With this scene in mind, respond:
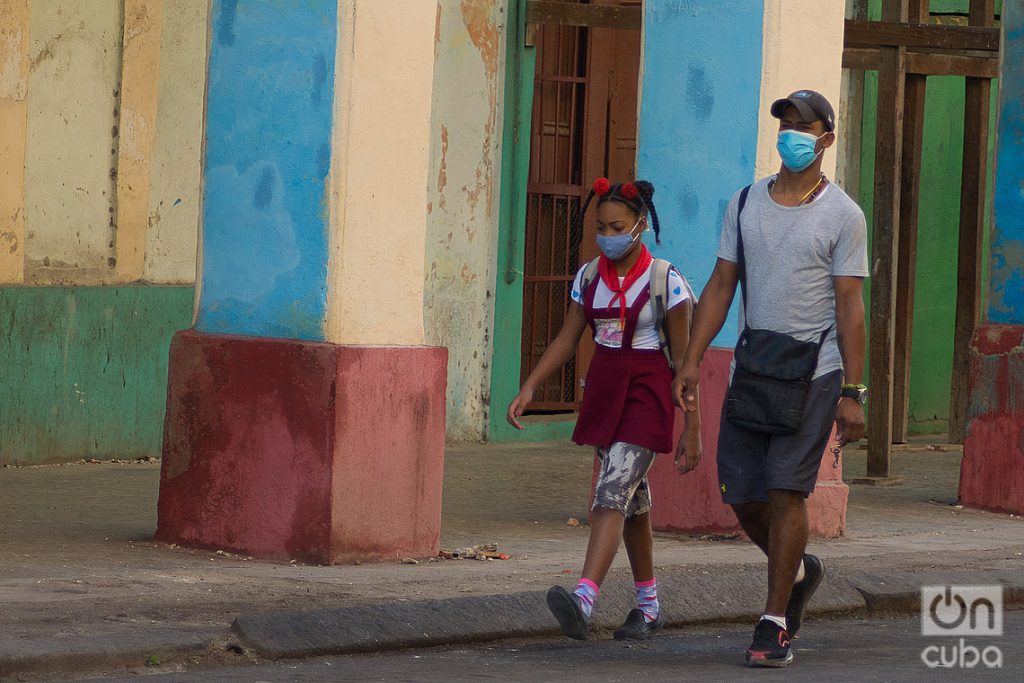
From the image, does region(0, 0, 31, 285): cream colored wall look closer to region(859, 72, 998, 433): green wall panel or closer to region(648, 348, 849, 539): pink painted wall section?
region(648, 348, 849, 539): pink painted wall section

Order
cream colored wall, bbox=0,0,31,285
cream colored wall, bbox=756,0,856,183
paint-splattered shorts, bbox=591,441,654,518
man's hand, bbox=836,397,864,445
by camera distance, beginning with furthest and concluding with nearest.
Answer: cream colored wall, bbox=0,0,31,285 < cream colored wall, bbox=756,0,856,183 < paint-splattered shorts, bbox=591,441,654,518 < man's hand, bbox=836,397,864,445

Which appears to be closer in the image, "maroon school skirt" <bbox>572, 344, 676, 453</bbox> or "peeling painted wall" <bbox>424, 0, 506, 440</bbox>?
"maroon school skirt" <bbox>572, 344, 676, 453</bbox>

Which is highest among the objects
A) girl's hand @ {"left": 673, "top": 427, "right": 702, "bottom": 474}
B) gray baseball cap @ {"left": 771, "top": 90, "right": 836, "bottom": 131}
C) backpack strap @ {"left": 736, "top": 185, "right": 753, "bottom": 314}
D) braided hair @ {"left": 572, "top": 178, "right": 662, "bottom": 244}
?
gray baseball cap @ {"left": 771, "top": 90, "right": 836, "bottom": 131}

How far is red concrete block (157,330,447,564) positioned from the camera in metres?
7.91

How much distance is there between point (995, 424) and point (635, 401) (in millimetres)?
4833

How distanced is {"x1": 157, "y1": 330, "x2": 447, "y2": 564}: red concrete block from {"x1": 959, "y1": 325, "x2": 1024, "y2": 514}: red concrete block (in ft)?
13.2

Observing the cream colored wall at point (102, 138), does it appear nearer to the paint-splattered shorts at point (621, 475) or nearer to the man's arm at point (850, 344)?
the paint-splattered shorts at point (621, 475)

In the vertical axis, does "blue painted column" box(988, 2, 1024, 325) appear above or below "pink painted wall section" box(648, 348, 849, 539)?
above

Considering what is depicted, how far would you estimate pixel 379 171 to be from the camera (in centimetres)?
813

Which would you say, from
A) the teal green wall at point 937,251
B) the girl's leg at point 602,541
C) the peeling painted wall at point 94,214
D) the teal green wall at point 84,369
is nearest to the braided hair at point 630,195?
the girl's leg at point 602,541

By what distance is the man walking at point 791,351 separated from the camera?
6.27m

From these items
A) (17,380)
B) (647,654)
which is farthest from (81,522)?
(647,654)

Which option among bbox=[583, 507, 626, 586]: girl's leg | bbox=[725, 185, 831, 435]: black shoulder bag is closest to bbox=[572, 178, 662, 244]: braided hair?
bbox=[725, 185, 831, 435]: black shoulder bag

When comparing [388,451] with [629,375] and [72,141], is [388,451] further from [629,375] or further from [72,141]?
[72,141]
